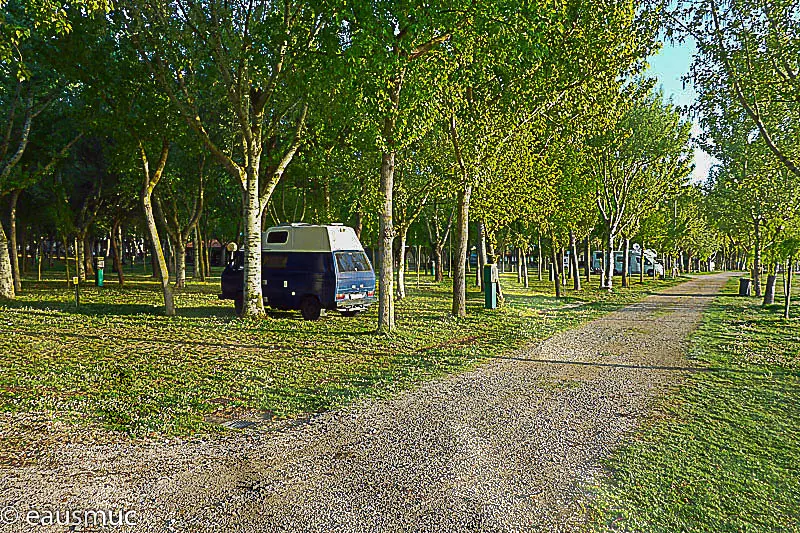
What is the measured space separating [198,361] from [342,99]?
667 cm

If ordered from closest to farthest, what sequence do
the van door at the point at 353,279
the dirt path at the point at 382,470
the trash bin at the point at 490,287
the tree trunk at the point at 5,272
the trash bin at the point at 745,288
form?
the dirt path at the point at 382,470, the van door at the point at 353,279, the tree trunk at the point at 5,272, the trash bin at the point at 490,287, the trash bin at the point at 745,288

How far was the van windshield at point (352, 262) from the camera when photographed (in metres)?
16.8

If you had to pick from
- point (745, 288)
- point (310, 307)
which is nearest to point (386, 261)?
point (310, 307)

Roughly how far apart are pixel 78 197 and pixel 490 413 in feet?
95.9

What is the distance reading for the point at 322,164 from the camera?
21609 millimetres

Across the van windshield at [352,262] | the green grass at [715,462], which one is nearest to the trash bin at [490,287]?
the van windshield at [352,262]

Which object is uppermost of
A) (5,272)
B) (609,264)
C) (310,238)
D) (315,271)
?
(310,238)

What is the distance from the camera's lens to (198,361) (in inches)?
417

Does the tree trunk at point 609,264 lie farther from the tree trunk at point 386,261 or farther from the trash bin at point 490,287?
the tree trunk at point 386,261

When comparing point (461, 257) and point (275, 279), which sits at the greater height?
point (461, 257)

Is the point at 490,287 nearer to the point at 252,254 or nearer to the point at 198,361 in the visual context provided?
the point at 252,254

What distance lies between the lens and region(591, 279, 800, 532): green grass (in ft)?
15.2

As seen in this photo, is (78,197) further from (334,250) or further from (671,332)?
(671,332)

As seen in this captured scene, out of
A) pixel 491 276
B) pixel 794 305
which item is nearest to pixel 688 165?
pixel 794 305
